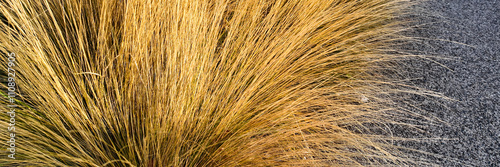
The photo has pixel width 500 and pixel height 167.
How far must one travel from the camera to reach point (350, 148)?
1794mm

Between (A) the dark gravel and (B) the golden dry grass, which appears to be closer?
(B) the golden dry grass

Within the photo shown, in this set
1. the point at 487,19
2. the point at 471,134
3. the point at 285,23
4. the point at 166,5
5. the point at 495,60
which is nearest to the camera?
the point at 166,5

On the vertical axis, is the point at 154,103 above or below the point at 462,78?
below

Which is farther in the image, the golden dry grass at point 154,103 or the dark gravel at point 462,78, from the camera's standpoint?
the dark gravel at point 462,78

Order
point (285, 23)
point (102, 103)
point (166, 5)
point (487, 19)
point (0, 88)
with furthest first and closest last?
point (487, 19), point (285, 23), point (166, 5), point (0, 88), point (102, 103)

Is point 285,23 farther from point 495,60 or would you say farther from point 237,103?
point 495,60

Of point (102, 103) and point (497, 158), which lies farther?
point (497, 158)

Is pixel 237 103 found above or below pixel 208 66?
below

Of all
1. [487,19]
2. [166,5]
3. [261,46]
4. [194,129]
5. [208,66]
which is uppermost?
[487,19]

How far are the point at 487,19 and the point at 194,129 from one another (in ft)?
8.59

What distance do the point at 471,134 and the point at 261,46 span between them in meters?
1.14

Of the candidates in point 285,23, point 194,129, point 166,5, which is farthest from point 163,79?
point 285,23

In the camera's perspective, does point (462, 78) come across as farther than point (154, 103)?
Yes

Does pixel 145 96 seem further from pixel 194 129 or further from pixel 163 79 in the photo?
pixel 194 129
